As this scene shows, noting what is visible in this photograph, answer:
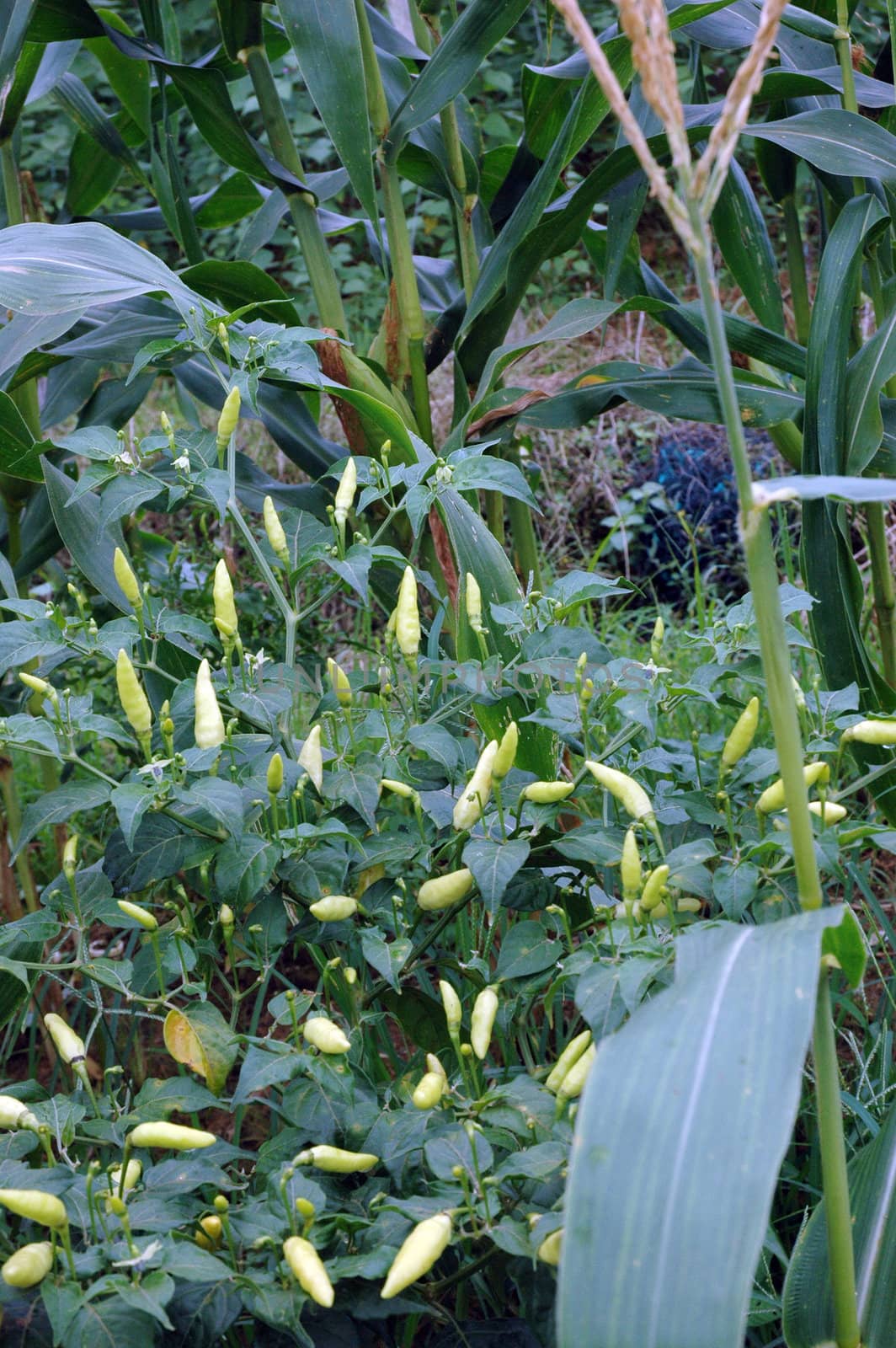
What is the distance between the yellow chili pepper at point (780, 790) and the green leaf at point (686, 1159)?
0.68 ft

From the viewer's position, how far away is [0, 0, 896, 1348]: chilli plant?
54cm

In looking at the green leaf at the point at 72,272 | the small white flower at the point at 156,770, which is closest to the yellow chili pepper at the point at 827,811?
the small white flower at the point at 156,770

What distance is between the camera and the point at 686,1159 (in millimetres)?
506

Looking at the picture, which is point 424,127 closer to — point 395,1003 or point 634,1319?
point 395,1003

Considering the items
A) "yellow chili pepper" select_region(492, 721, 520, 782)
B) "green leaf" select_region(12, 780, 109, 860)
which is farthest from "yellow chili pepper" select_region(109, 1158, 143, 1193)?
Result: "yellow chili pepper" select_region(492, 721, 520, 782)

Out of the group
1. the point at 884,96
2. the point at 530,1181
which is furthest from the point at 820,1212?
the point at 884,96

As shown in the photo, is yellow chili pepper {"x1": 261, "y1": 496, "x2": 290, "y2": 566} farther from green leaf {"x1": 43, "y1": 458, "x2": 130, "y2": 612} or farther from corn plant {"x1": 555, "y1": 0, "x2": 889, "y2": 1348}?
corn plant {"x1": 555, "y1": 0, "x2": 889, "y2": 1348}

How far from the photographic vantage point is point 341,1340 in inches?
28.3

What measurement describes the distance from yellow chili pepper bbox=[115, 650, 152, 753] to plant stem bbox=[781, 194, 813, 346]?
110 cm

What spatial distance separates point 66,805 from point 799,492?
56 centimetres

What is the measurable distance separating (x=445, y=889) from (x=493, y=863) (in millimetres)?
64

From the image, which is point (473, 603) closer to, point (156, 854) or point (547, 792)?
point (547, 792)

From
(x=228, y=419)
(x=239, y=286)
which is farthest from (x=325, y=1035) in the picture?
(x=239, y=286)

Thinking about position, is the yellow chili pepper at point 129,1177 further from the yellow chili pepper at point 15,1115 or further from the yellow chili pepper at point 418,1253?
the yellow chili pepper at point 418,1253
